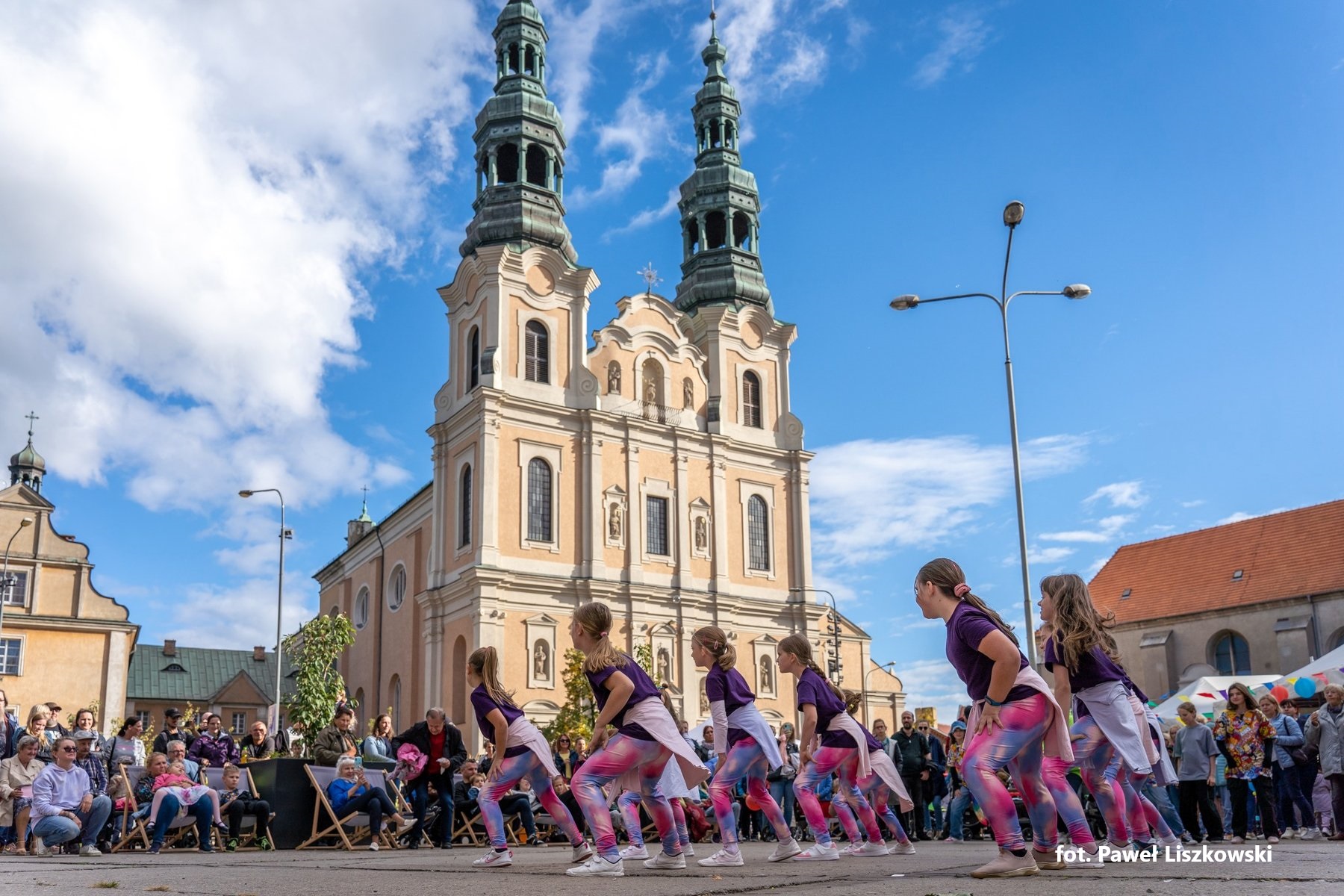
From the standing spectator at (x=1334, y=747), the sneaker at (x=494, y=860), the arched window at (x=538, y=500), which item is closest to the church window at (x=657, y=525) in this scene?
the arched window at (x=538, y=500)

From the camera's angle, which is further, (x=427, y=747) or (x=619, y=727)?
(x=427, y=747)

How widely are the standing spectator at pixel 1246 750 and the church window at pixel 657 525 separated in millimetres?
29630

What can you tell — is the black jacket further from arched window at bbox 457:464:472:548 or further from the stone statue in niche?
arched window at bbox 457:464:472:548

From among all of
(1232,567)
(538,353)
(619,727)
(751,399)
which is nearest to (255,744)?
(619,727)

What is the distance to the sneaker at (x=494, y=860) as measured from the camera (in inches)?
321

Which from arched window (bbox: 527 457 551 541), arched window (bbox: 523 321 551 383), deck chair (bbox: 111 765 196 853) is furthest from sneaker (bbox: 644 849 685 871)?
arched window (bbox: 523 321 551 383)

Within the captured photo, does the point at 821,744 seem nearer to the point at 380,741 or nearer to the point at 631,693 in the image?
the point at 631,693

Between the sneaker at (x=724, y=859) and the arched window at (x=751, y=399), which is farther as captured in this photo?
the arched window at (x=751, y=399)

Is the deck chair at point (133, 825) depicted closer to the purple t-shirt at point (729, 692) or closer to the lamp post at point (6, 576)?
the purple t-shirt at point (729, 692)

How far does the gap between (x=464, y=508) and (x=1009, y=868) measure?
35.5 metres

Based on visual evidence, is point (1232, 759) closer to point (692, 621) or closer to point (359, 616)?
point (692, 621)

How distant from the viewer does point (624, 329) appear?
145ft

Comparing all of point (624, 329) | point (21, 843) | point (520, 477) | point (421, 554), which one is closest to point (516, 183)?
point (624, 329)

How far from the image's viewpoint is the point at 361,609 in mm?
52750
